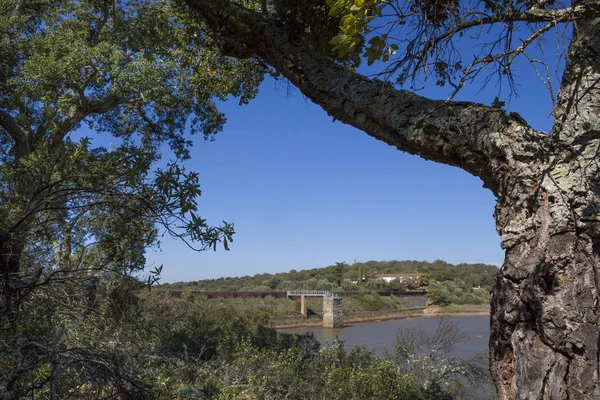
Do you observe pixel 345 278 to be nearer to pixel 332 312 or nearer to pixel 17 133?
pixel 332 312

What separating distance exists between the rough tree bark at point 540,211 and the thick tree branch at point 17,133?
6375 millimetres

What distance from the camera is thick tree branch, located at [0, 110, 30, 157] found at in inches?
271

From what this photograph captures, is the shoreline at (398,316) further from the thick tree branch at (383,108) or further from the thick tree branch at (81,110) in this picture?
the thick tree branch at (383,108)

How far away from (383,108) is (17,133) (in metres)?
6.37

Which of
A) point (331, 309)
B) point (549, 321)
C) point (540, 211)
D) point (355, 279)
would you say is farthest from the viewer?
point (355, 279)

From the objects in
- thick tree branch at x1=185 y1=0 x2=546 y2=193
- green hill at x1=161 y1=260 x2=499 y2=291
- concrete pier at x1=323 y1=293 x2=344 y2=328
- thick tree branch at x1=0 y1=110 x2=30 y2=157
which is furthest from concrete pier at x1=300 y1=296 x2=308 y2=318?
thick tree branch at x1=185 y1=0 x2=546 y2=193

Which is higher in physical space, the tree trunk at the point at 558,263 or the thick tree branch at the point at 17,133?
the thick tree branch at the point at 17,133

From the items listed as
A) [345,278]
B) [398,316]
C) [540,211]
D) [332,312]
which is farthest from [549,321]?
[345,278]

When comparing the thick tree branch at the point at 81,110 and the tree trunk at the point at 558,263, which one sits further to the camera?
the thick tree branch at the point at 81,110

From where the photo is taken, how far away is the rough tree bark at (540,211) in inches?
67.0

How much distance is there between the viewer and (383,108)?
7.90 feet

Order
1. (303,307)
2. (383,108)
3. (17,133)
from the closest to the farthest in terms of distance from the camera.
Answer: (383,108) → (17,133) → (303,307)

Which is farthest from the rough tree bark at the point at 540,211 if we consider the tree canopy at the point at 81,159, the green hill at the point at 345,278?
the green hill at the point at 345,278

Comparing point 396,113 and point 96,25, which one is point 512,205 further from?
point 96,25
